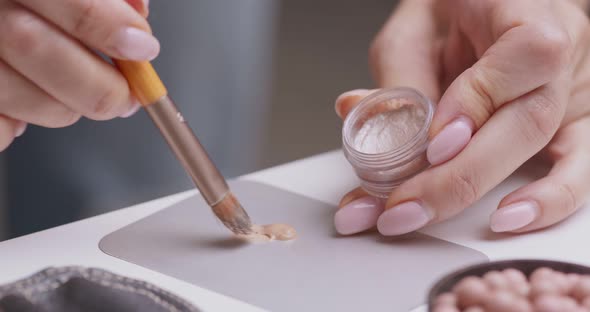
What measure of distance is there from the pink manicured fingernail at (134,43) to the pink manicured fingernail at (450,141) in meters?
0.27

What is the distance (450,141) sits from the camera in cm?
71

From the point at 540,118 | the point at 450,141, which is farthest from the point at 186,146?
the point at 540,118

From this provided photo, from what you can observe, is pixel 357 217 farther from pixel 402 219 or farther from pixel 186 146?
pixel 186 146

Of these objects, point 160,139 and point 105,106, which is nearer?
point 105,106

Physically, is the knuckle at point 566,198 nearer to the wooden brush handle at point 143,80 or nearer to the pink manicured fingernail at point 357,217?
the pink manicured fingernail at point 357,217

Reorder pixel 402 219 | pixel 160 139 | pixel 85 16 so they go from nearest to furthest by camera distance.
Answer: pixel 85 16 → pixel 402 219 → pixel 160 139

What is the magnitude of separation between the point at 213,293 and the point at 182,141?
135mm

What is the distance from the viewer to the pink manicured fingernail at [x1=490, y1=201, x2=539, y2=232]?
0.71m

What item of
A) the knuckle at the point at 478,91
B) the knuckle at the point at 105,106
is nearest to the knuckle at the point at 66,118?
the knuckle at the point at 105,106

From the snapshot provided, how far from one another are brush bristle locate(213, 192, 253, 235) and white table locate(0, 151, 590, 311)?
0.08 metres

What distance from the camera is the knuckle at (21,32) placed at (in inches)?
24.2

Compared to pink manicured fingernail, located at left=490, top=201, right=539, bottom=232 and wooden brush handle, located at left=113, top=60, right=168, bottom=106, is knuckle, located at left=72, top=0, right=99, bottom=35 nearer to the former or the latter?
wooden brush handle, located at left=113, top=60, right=168, bottom=106

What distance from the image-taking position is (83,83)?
0.64 metres

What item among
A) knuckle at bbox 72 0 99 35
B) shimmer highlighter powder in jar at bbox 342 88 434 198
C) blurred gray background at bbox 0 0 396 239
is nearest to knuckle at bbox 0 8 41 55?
knuckle at bbox 72 0 99 35
